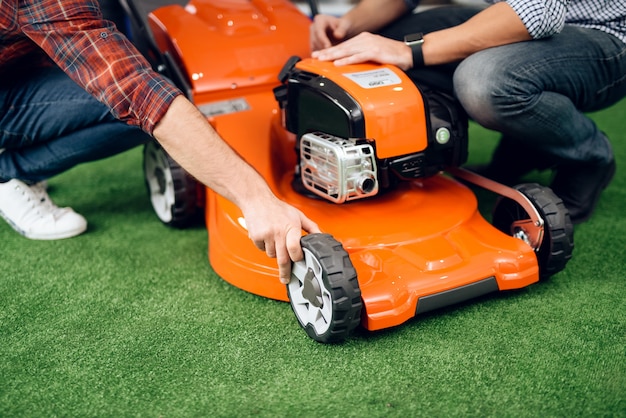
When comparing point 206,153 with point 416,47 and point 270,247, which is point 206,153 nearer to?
point 270,247

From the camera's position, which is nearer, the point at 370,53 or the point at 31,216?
the point at 370,53

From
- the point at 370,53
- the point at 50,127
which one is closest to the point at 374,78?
the point at 370,53

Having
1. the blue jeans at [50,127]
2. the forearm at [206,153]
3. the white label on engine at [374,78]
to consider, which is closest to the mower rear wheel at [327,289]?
the forearm at [206,153]

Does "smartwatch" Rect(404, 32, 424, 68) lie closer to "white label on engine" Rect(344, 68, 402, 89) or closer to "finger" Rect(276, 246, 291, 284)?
"white label on engine" Rect(344, 68, 402, 89)

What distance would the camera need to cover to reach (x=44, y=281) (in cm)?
148

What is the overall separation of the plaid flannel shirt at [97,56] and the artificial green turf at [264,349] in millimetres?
407

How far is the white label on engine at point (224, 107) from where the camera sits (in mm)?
1627

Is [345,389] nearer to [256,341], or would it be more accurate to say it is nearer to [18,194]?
[256,341]

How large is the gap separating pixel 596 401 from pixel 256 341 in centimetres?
59

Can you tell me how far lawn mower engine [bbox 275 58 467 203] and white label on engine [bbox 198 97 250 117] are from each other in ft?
0.78

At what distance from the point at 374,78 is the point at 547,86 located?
1.42ft

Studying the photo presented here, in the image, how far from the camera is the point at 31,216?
1.69 meters

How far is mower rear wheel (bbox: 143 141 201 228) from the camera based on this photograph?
5.46ft

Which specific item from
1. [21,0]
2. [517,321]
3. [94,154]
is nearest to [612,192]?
[517,321]
